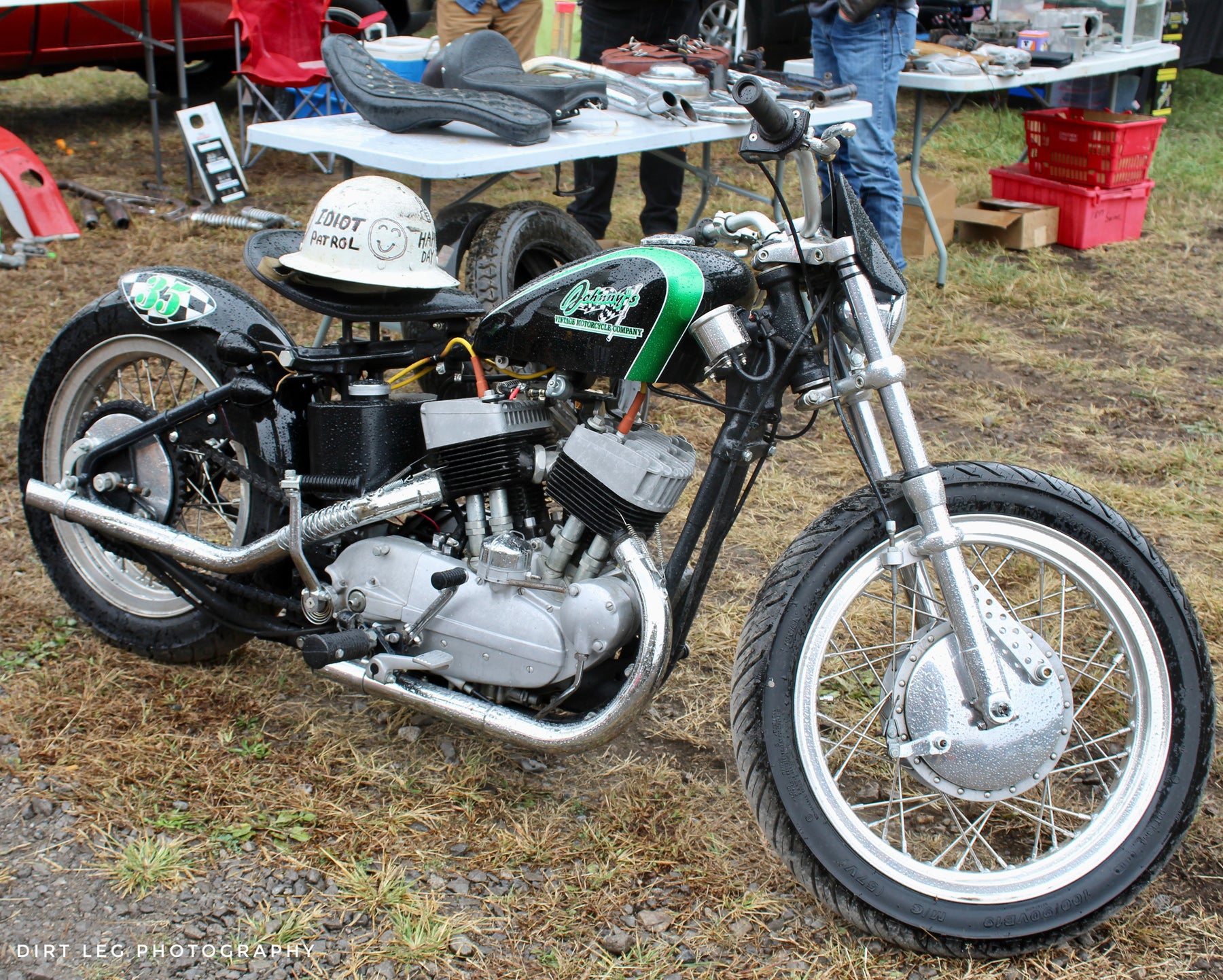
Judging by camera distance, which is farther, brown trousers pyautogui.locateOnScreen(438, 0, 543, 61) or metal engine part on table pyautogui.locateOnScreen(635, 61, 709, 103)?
Result: brown trousers pyautogui.locateOnScreen(438, 0, 543, 61)

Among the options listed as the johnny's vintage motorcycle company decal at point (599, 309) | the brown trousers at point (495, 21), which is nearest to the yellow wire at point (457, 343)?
the johnny's vintage motorcycle company decal at point (599, 309)

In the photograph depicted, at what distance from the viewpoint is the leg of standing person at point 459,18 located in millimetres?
6375

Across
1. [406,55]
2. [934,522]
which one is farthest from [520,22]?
[934,522]

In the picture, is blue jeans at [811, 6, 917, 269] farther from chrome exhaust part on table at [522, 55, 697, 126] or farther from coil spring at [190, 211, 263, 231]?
coil spring at [190, 211, 263, 231]

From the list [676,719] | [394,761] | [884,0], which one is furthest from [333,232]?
[884,0]

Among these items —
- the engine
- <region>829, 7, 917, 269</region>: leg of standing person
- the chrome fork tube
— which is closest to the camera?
the chrome fork tube

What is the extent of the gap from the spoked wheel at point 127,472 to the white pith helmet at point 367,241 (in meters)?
0.43

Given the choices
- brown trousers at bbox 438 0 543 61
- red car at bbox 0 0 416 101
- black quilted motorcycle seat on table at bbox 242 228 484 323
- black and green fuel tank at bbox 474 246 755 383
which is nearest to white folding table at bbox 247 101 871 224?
black quilted motorcycle seat on table at bbox 242 228 484 323

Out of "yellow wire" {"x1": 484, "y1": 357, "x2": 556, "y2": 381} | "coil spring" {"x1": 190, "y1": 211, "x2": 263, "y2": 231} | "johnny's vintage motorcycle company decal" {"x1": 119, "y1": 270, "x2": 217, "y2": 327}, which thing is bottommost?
"coil spring" {"x1": 190, "y1": 211, "x2": 263, "y2": 231}

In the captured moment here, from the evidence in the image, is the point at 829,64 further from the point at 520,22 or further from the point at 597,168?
the point at 520,22

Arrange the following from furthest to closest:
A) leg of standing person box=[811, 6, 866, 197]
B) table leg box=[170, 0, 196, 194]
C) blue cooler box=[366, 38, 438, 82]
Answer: table leg box=[170, 0, 196, 194]
blue cooler box=[366, 38, 438, 82]
leg of standing person box=[811, 6, 866, 197]

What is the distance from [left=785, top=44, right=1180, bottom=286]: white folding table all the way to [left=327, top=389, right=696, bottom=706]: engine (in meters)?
3.99

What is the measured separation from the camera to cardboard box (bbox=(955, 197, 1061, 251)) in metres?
6.41

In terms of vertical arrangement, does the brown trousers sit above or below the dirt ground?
above
